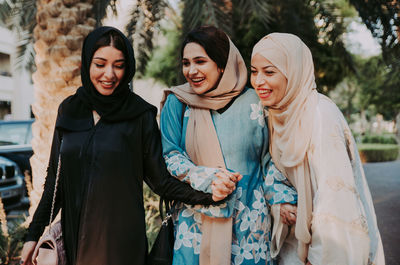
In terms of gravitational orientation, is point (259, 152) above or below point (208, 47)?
below

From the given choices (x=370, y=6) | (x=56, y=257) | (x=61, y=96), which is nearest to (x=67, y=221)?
(x=56, y=257)

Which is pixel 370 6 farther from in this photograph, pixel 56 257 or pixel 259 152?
pixel 56 257

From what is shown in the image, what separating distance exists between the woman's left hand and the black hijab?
871 mm

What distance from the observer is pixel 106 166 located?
5.42 feet

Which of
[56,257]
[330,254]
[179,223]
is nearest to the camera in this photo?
[330,254]

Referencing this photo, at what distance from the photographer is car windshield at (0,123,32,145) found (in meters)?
6.41

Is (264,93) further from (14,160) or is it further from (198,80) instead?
(14,160)

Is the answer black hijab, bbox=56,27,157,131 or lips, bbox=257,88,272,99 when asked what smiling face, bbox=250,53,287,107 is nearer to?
lips, bbox=257,88,272,99

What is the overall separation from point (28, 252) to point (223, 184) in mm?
1072

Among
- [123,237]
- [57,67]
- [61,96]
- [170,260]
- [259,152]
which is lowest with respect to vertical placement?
[170,260]

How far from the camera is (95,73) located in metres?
1.70

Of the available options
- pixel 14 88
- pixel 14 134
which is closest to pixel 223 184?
pixel 14 134

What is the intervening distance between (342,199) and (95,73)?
52.5 inches

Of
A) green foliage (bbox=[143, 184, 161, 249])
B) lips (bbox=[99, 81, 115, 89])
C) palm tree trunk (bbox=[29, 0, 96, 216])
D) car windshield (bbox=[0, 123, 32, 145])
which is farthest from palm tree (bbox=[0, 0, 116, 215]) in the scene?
car windshield (bbox=[0, 123, 32, 145])
